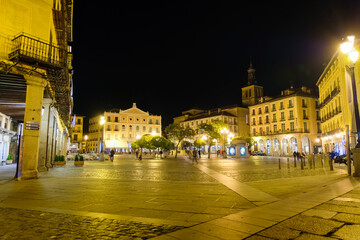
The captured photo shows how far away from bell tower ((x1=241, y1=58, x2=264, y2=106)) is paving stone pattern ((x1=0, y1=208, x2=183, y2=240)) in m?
87.8

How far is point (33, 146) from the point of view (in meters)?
12.1

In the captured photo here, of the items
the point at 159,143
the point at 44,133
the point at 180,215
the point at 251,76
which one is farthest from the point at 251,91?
the point at 180,215

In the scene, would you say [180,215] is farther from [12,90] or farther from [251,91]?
[251,91]

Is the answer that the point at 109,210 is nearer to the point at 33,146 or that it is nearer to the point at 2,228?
the point at 2,228

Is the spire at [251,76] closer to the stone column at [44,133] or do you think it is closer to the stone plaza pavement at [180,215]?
the stone column at [44,133]

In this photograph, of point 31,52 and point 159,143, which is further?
point 159,143

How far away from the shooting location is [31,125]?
1194 centimetres

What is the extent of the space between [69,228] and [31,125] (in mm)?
8962

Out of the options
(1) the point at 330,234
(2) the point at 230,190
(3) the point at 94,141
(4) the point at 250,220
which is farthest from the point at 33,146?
(3) the point at 94,141

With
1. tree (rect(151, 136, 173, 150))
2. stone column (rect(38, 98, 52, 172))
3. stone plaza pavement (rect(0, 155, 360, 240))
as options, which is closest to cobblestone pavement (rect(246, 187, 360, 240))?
stone plaza pavement (rect(0, 155, 360, 240))

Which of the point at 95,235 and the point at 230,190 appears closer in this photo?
the point at 95,235

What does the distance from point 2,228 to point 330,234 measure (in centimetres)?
551

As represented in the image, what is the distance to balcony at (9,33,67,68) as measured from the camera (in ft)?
36.5

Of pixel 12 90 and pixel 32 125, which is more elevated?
pixel 12 90
